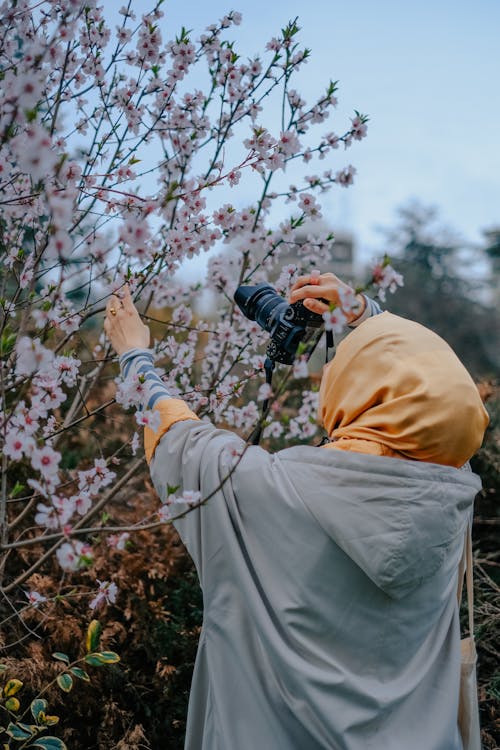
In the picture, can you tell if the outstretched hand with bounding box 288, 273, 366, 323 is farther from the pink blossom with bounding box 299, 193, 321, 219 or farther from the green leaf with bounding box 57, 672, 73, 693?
the green leaf with bounding box 57, 672, 73, 693

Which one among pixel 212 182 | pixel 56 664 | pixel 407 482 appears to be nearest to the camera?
pixel 407 482

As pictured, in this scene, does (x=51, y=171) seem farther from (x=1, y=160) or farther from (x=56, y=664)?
(x=56, y=664)

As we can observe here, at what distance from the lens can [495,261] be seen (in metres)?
16.9

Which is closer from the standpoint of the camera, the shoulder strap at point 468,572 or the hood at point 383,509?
the hood at point 383,509

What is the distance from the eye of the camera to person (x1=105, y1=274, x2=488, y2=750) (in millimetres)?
1208

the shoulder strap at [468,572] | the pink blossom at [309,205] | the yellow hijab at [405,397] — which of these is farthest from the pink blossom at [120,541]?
the pink blossom at [309,205]

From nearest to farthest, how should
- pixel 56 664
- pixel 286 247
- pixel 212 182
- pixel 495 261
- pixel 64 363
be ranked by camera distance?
pixel 64 363 → pixel 212 182 → pixel 56 664 → pixel 286 247 → pixel 495 261

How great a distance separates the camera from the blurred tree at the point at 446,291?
15469mm

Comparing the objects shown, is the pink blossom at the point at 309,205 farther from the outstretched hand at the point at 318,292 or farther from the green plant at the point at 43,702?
the green plant at the point at 43,702

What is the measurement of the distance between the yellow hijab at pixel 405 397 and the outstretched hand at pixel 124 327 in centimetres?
48

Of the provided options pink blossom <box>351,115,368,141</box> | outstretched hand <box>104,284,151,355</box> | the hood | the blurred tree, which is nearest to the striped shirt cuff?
outstretched hand <box>104,284,151,355</box>

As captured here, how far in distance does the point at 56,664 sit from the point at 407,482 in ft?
4.95

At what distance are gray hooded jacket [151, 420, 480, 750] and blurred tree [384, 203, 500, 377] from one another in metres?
13.6

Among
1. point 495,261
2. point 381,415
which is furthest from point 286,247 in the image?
point 495,261
